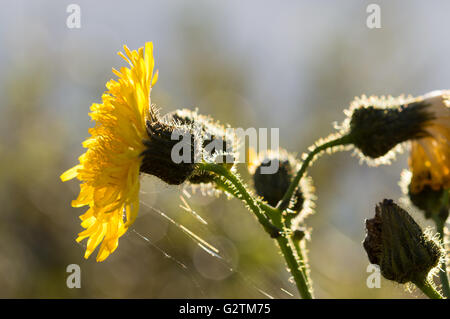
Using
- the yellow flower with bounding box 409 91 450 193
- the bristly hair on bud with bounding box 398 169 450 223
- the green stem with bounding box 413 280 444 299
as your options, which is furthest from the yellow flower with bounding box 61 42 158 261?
the bristly hair on bud with bounding box 398 169 450 223

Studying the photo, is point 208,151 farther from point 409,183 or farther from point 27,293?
point 27,293

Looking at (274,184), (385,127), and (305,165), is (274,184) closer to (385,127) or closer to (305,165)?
(305,165)

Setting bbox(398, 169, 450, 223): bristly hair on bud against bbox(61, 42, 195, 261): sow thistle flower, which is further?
bbox(398, 169, 450, 223): bristly hair on bud

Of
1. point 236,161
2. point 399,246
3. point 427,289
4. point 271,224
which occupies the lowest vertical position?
point 427,289

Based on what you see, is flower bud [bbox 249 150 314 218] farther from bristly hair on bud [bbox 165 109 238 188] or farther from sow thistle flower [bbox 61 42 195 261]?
sow thistle flower [bbox 61 42 195 261]

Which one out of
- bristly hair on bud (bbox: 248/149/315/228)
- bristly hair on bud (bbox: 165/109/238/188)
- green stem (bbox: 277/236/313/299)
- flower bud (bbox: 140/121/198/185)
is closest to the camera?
green stem (bbox: 277/236/313/299)

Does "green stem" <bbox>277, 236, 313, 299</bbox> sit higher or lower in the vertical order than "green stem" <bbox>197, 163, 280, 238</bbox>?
lower

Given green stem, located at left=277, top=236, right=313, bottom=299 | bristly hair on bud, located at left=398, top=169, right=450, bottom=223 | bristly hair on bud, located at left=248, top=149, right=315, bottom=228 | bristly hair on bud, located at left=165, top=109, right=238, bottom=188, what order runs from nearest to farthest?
green stem, located at left=277, top=236, right=313, bottom=299, bristly hair on bud, located at left=165, top=109, right=238, bottom=188, bristly hair on bud, located at left=398, top=169, right=450, bottom=223, bristly hair on bud, located at left=248, top=149, right=315, bottom=228

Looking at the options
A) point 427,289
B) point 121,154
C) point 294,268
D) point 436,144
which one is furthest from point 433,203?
point 121,154

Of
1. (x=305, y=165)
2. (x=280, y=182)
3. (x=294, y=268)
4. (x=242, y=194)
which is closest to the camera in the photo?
(x=294, y=268)
